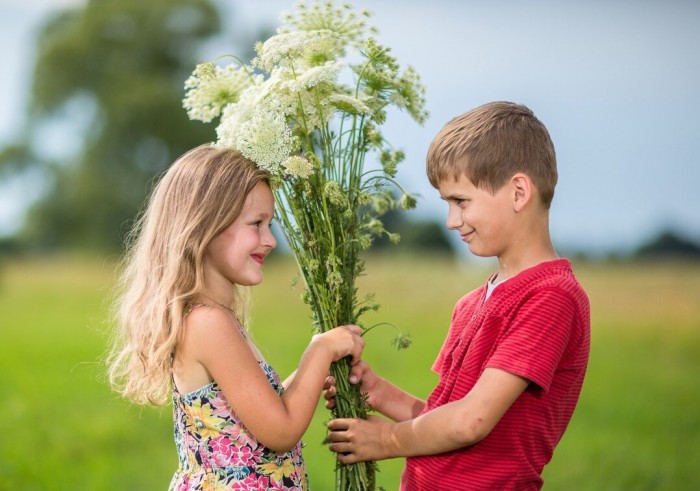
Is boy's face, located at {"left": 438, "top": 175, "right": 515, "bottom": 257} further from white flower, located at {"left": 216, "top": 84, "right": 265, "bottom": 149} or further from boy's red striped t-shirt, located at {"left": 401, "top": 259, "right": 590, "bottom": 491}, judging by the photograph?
white flower, located at {"left": 216, "top": 84, "right": 265, "bottom": 149}

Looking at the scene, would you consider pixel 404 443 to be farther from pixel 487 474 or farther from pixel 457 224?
pixel 457 224

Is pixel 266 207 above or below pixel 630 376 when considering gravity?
above

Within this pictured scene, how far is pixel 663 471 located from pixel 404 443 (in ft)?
17.2

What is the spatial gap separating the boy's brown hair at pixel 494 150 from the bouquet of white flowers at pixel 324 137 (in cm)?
29

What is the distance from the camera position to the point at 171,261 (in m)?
2.48

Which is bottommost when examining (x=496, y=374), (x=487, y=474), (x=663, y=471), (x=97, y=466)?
(x=663, y=471)

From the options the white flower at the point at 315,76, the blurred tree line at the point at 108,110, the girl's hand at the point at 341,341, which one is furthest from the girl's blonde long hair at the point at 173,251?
the blurred tree line at the point at 108,110

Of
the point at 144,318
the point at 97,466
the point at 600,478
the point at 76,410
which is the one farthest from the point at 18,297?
the point at 144,318

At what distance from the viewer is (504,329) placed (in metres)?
2.27

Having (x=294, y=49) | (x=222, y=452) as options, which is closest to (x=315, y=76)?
A: (x=294, y=49)

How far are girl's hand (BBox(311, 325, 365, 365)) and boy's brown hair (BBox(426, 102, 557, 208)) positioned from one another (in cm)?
50

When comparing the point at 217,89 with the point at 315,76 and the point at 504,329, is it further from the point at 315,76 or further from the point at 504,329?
the point at 504,329

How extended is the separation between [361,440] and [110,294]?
3.69m

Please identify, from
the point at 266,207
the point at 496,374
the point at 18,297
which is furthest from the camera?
the point at 18,297
